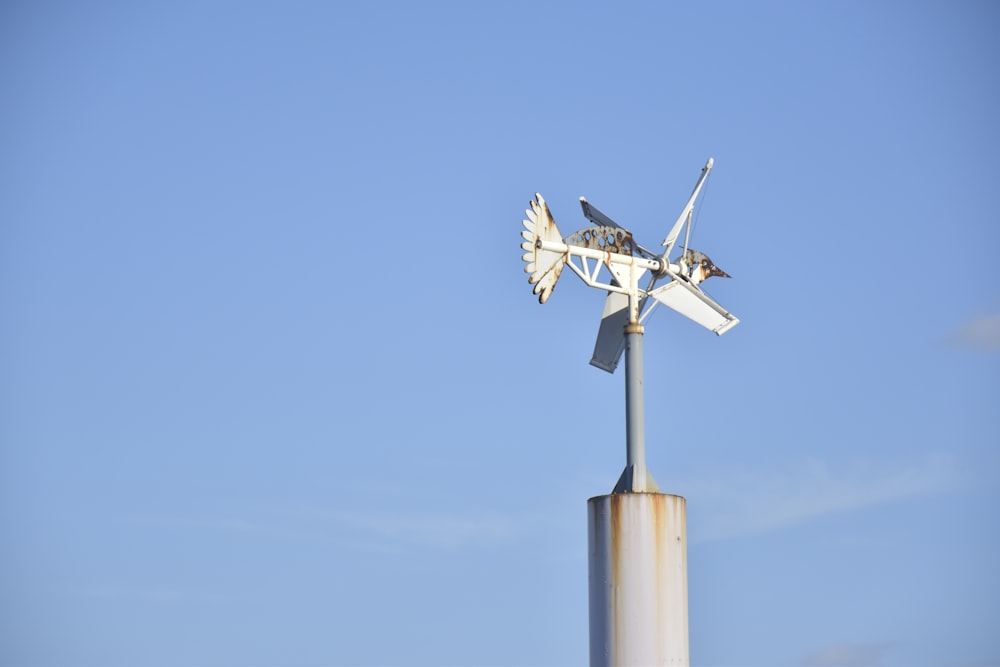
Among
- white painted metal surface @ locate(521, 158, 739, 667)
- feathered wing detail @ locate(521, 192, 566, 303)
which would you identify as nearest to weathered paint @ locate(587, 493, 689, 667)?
white painted metal surface @ locate(521, 158, 739, 667)

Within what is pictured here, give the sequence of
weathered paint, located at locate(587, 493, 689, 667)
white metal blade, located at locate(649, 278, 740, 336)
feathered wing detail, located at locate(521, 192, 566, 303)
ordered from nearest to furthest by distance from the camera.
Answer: weathered paint, located at locate(587, 493, 689, 667)
feathered wing detail, located at locate(521, 192, 566, 303)
white metal blade, located at locate(649, 278, 740, 336)

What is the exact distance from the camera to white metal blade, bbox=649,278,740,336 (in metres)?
29.3

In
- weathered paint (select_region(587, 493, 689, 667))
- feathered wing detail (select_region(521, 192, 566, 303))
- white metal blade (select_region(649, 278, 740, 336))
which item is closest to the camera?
weathered paint (select_region(587, 493, 689, 667))

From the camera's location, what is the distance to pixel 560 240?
27.6 metres

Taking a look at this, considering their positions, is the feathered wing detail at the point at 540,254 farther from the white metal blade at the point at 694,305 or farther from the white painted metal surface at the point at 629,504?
the white metal blade at the point at 694,305

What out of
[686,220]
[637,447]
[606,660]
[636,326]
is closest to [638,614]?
[606,660]

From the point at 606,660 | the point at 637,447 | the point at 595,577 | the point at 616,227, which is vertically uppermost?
the point at 616,227

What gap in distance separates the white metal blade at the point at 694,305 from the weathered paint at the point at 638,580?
5416mm

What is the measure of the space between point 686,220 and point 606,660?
10.8m

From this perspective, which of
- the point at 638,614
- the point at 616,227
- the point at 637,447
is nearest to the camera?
the point at 638,614

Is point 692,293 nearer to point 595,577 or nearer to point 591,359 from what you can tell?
point 591,359

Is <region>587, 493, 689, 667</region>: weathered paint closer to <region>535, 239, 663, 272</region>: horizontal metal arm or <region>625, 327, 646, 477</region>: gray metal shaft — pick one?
<region>625, 327, 646, 477</region>: gray metal shaft

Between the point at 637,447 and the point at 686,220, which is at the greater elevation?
the point at 686,220

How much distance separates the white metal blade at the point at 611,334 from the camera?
94.5 feet
